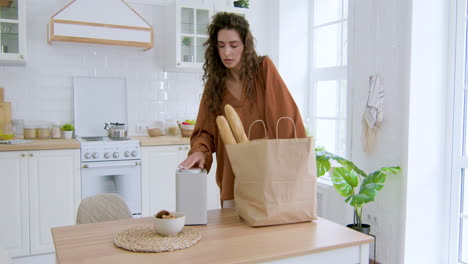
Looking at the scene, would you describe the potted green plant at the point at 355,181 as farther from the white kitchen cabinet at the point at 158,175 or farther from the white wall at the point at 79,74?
the white wall at the point at 79,74

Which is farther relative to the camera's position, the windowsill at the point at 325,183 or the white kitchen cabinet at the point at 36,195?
the windowsill at the point at 325,183

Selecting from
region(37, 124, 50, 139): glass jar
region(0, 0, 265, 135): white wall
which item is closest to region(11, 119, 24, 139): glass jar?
region(0, 0, 265, 135): white wall

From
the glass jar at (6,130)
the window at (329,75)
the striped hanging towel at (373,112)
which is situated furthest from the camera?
the window at (329,75)

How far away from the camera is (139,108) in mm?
4406

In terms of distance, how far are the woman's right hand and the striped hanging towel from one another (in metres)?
1.78

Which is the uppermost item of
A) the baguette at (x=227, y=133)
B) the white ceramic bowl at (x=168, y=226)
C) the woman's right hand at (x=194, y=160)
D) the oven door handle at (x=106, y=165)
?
the baguette at (x=227, y=133)

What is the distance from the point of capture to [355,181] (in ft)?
9.97

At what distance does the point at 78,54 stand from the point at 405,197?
10.3 ft

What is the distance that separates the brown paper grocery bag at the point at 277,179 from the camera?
148 centimetres

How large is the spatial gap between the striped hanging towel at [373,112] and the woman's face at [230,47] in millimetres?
1615

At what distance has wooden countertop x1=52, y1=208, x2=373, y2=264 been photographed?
1.22m

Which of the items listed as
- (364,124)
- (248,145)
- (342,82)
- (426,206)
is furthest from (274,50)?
(248,145)

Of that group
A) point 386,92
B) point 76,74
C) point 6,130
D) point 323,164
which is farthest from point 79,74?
point 386,92

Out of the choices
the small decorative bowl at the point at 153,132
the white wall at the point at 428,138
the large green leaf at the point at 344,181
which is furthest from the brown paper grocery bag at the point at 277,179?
the small decorative bowl at the point at 153,132
